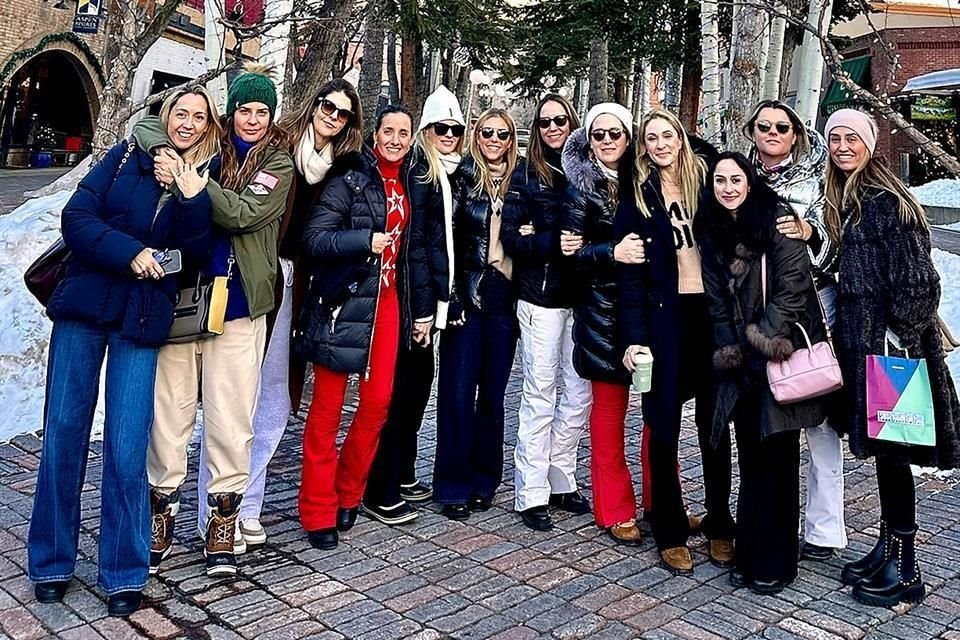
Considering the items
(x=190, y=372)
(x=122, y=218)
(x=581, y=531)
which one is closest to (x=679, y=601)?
(x=581, y=531)

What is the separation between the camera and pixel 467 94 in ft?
96.0

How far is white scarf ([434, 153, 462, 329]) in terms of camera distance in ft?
16.0

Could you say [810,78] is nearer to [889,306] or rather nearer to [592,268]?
[592,268]

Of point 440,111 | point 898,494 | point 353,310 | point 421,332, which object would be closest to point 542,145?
point 440,111

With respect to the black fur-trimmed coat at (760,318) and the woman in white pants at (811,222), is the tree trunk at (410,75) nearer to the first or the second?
the woman in white pants at (811,222)

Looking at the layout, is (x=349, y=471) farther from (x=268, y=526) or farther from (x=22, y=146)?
(x=22, y=146)

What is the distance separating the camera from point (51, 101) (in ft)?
105

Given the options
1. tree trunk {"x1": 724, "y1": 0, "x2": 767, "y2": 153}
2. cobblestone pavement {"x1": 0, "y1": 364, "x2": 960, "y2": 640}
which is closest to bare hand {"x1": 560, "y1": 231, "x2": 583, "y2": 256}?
cobblestone pavement {"x1": 0, "y1": 364, "x2": 960, "y2": 640}

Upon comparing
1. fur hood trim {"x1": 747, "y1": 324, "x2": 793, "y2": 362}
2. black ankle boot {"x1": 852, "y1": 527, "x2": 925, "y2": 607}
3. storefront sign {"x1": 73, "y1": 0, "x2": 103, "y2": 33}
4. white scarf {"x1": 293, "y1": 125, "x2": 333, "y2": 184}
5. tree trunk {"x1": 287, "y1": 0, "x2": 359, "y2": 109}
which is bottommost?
black ankle boot {"x1": 852, "y1": 527, "x2": 925, "y2": 607}

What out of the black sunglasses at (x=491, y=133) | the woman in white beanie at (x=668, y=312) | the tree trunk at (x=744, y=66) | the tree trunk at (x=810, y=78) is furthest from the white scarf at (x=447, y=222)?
the tree trunk at (x=810, y=78)

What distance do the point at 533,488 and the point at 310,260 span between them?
1.75 m

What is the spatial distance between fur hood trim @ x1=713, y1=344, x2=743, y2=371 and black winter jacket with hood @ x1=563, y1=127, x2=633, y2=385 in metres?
0.55

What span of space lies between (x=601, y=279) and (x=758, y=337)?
0.91m

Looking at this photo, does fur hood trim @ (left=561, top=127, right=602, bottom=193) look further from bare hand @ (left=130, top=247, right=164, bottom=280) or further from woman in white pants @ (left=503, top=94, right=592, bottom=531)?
bare hand @ (left=130, top=247, right=164, bottom=280)
